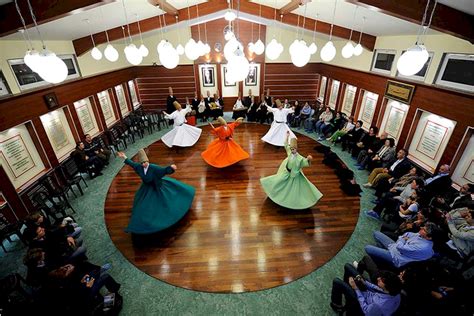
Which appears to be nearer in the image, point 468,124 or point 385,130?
point 468,124

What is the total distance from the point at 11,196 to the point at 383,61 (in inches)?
393

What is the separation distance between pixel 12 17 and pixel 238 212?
5.03 m

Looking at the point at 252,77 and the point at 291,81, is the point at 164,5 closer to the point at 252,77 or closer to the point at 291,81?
the point at 252,77

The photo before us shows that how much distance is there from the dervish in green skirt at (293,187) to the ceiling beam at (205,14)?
499 cm

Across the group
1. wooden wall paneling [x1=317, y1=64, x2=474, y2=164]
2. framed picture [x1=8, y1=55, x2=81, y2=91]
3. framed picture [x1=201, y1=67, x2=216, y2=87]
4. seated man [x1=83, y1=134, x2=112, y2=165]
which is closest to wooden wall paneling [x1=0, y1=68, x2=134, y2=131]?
framed picture [x1=8, y1=55, x2=81, y2=91]

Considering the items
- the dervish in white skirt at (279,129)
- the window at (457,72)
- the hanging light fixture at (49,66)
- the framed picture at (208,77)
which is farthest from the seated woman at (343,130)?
the hanging light fixture at (49,66)

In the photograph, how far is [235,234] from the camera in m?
4.66

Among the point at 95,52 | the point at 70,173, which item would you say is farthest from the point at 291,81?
the point at 70,173

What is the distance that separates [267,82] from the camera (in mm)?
11914

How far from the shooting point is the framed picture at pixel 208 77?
451 inches

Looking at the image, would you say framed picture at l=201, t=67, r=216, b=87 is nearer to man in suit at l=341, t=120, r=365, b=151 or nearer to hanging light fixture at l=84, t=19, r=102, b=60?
hanging light fixture at l=84, t=19, r=102, b=60

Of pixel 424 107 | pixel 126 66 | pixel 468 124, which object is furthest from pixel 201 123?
pixel 468 124

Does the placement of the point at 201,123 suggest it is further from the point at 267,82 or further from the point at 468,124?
the point at 468,124

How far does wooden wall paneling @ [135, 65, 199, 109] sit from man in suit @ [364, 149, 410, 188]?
8.70 m
